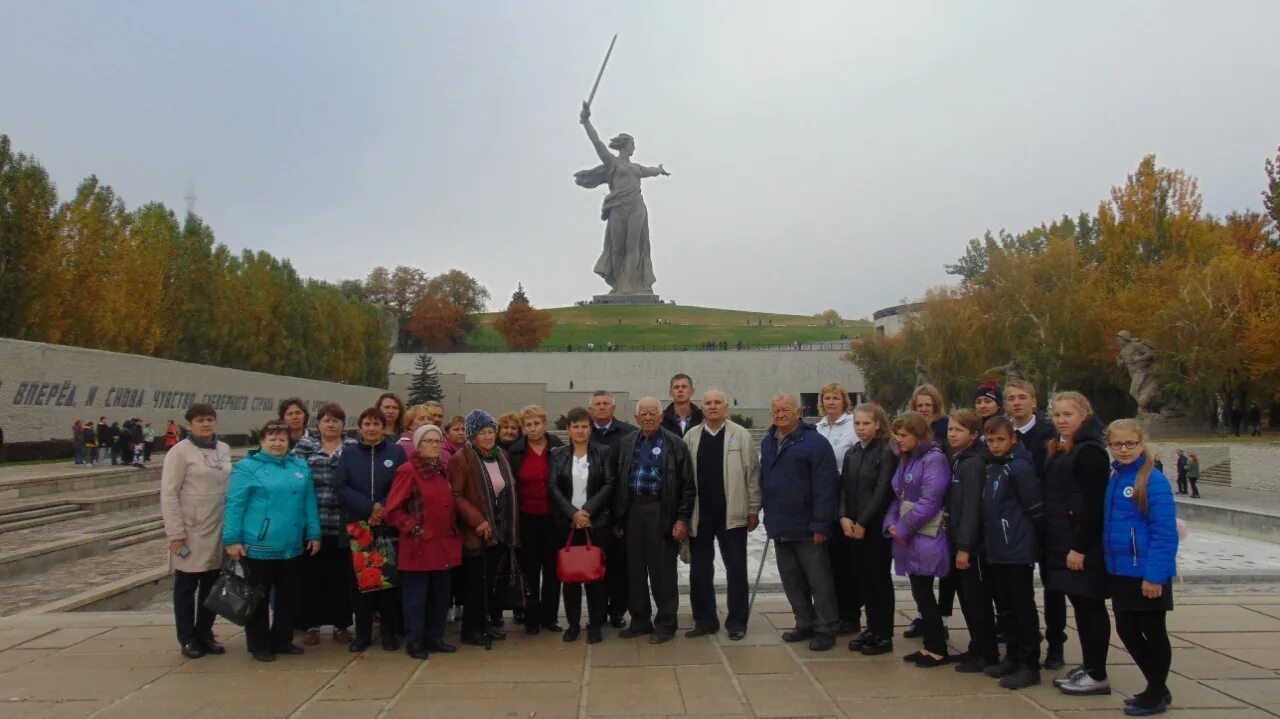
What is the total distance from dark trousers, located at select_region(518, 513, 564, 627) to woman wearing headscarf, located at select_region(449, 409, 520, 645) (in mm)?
128

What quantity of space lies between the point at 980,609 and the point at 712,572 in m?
1.61

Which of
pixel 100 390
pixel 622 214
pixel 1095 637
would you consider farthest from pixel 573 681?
pixel 622 214

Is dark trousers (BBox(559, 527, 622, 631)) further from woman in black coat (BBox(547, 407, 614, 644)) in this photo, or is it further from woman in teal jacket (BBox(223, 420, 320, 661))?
woman in teal jacket (BBox(223, 420, 320, 661))

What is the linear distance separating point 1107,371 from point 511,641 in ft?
96.9

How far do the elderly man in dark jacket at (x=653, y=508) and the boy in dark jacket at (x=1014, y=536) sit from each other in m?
1.78

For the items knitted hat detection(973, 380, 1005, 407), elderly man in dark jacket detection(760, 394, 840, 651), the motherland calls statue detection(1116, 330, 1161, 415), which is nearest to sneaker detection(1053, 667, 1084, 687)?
elderly man in dark jacket detection(760, 394, 840, 651)

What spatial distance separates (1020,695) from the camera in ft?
14.0

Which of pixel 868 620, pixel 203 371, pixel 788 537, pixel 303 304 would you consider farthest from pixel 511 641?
pixel 303 304

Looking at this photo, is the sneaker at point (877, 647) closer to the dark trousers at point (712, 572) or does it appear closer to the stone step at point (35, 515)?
the dark trousers at point (712, 572)

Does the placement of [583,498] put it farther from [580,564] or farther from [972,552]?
[972,552]

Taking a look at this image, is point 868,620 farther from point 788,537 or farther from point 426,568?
point 426,568

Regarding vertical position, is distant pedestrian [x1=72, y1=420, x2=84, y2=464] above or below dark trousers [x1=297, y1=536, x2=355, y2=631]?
above

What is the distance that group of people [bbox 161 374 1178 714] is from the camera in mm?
4535

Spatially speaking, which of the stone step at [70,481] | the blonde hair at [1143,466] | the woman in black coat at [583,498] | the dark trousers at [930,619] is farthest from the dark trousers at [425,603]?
the stone step at [70,481]
